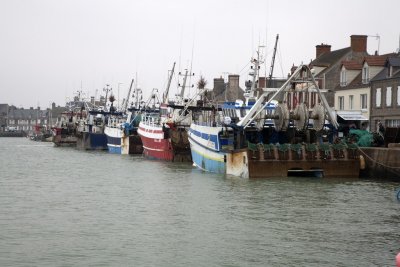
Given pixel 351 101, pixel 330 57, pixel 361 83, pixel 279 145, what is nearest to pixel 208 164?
pixel 279 145

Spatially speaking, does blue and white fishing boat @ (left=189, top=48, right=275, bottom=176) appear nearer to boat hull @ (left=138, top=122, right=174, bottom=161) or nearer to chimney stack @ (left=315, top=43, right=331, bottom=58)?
boat hull @ (left=138, top=122, right=174, bottom=161)

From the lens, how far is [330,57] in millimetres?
62594

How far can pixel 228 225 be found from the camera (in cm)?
1956

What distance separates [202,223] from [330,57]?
1787 inches

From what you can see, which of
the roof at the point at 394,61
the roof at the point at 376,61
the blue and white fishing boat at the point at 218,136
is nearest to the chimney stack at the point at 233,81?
the roof at the point at 376,61

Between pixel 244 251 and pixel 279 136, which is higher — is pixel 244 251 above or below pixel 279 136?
below

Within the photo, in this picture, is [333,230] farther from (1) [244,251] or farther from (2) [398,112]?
(2) [398,112]

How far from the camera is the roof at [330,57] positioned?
60.3 metres

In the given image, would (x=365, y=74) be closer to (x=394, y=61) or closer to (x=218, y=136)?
(x=394, y=61)

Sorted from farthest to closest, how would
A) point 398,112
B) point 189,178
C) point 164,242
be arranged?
point 398,112
point 189,178
point 164,242

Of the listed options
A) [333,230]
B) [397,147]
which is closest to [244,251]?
[333,230]

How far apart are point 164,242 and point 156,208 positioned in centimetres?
606

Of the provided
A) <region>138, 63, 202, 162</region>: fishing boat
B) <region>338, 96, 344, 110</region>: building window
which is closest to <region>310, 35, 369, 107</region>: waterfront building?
<region>338, 96, 344, 110</region>: building window

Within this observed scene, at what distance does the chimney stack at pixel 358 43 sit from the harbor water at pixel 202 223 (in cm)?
3008
